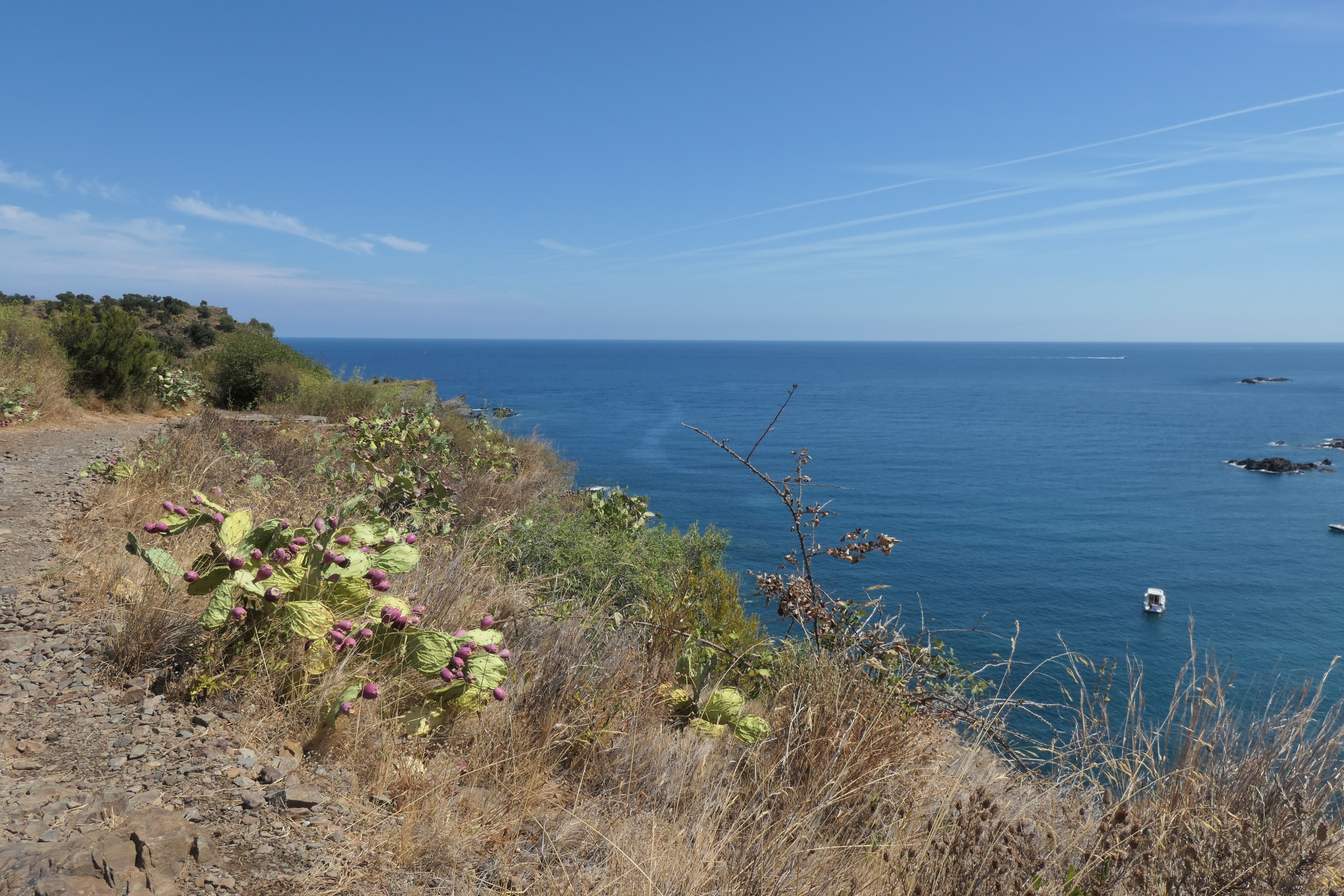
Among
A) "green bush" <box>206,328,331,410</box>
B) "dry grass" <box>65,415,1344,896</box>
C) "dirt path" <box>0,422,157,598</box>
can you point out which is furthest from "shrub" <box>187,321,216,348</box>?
"dry grass" <box>65,415,1344,896</box>

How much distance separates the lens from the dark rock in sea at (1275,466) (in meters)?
52.2

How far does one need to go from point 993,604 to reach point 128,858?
88.4ft

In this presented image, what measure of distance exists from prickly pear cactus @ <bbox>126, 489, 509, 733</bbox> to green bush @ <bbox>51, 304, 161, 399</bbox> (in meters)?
13.5

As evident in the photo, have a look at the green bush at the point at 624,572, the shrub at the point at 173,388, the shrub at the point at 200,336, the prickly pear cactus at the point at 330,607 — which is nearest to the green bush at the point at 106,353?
the shrub at the point at 173,388

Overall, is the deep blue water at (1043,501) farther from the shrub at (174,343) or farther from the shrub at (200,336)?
the shrub at (200,336)

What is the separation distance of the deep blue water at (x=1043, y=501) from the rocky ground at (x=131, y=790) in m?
4.01

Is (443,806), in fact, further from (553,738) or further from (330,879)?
(553,738)

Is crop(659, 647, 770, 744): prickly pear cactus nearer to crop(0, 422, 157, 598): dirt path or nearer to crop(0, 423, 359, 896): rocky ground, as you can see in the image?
crop(0, 423, 359, 896): rocky ground

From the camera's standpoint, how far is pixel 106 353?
14203 millimetres

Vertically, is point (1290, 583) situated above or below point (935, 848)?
below

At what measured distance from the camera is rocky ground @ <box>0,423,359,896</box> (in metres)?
2.04

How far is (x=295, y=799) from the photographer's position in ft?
8.06

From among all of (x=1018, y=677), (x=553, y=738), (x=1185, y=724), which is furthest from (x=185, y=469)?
(x=1018, y=677)

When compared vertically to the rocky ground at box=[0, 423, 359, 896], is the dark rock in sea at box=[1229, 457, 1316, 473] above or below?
below
